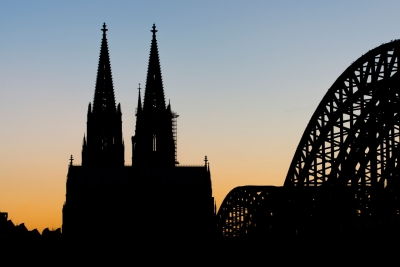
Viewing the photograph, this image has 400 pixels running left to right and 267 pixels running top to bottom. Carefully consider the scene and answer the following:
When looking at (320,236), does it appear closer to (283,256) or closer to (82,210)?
(283,256)

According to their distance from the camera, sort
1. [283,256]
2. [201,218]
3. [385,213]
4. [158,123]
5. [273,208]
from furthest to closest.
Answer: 1. [158,123]
2. [201,218]
3. [273,208]
4. [283,256]
5. [385,213]

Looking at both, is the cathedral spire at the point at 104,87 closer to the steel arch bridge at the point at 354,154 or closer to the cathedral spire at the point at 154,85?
the cathedral spire at the point at 154,85

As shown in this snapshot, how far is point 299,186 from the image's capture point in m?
88.4

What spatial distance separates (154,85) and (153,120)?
374cm

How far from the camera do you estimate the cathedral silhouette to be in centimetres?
14912

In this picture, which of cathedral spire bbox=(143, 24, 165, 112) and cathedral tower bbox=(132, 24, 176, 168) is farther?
cathedral tower bbox=(132, 24, 176, 168)

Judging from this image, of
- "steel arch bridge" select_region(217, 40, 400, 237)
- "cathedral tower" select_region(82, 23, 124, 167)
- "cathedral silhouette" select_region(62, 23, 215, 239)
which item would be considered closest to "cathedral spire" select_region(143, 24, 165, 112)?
"cathedral silhouette" select_region(62, 23, 215, 239)

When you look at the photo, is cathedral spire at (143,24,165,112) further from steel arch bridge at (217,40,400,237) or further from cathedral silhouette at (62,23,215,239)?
steel arch bridge at (217,40,400,237)

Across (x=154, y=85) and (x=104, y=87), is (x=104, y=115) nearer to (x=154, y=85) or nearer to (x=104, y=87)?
(x=104, y=87)

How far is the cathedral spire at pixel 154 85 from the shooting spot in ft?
507

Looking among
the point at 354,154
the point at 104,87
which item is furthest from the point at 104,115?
the point at 354,154

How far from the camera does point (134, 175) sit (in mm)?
153250

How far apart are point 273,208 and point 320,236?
18826 mm

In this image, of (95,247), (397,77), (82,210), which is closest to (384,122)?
(397,77)
